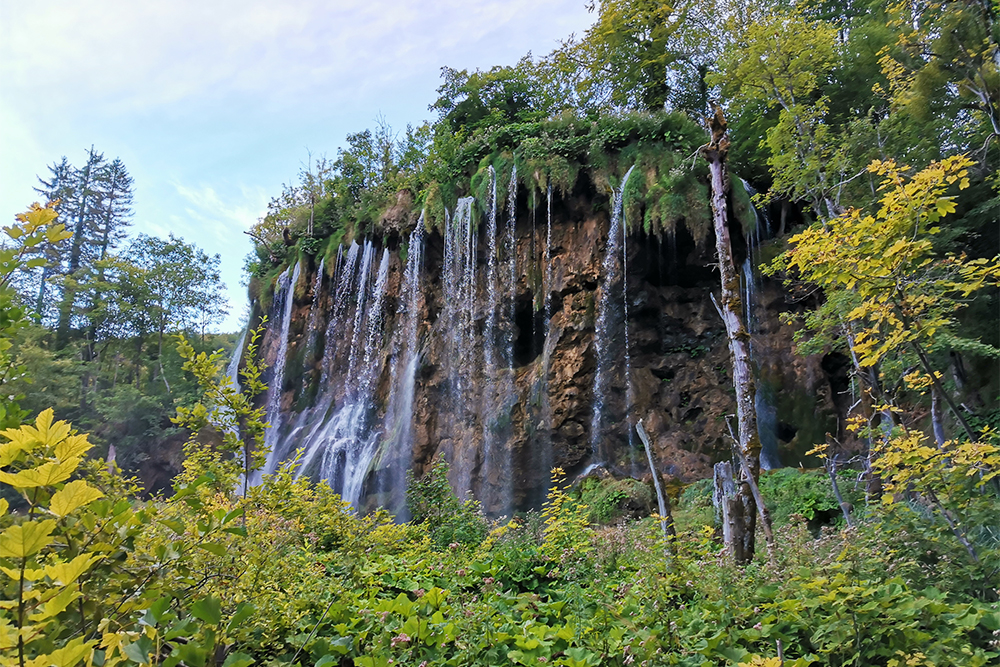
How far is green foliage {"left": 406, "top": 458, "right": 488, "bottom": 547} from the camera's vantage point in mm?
7117

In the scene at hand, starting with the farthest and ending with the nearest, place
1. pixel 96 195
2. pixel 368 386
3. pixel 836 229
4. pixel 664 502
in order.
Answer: pixel 96 195 < pixel 368 386 < pixel 664 502 < pixel 836 229

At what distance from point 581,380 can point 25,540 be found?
1262cm

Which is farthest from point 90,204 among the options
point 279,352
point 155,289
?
point 279,352

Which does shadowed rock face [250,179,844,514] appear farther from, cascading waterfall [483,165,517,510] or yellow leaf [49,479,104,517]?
yellow leaf [49,479,104,517]

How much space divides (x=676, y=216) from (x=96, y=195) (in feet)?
137

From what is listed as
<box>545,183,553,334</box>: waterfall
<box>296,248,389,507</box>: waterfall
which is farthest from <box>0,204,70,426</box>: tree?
<box>296,248,389,507</box>: waterfall

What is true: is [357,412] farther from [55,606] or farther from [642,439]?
[55,606]

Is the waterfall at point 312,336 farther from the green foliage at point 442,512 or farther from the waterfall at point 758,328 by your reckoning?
the waterfall at point 758,328

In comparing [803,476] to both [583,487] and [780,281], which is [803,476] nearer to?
[583,487]

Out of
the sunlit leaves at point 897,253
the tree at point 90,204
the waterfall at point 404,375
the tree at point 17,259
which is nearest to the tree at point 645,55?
the waterfall at point 404,375

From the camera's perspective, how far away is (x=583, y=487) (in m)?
11.7

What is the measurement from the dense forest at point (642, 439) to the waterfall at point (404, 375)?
1026 millimetres

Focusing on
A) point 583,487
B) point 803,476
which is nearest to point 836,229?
point 803,476

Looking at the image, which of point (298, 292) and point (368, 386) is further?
point (298, 292)
